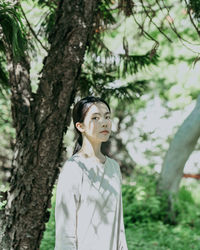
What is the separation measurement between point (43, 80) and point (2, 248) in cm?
140

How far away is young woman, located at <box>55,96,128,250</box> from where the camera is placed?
7.18 ft

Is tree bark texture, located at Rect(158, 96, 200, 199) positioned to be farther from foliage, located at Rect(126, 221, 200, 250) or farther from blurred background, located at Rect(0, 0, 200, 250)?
foliage, located at Rect(126, 221, 200, 250)

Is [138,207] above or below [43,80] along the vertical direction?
below

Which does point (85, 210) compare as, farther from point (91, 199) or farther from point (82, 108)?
point (82, 108)

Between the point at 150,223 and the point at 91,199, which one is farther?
the point at 150,223

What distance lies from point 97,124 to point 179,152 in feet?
18.2

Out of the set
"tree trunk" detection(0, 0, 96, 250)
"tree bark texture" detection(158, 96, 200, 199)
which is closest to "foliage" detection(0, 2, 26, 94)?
"tree trunk" detection(0, 0, 96, 250)

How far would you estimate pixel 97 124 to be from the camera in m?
2.40

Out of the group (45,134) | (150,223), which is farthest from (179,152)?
(45,134)

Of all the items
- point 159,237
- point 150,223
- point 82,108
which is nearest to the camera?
point 82,108

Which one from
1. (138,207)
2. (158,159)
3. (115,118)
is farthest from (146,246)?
(158,159)

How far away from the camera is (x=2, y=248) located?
3.19 metres

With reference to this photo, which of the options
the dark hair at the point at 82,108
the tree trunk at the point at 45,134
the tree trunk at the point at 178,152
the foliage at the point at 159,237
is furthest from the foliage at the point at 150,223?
the dark hair at the point at 82,108

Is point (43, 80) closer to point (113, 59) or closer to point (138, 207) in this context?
point (113, 59)
